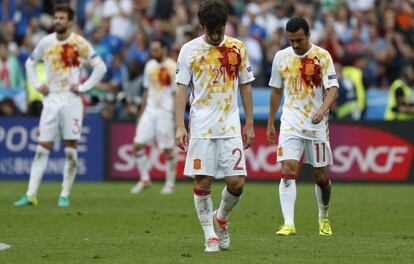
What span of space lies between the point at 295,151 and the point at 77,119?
5032 millimetres

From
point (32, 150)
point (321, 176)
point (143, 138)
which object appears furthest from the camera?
point (32, 150)

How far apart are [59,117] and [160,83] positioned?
4.35 meters

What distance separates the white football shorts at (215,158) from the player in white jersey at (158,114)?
32.6 ft

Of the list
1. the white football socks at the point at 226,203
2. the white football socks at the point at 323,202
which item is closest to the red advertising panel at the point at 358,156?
the white football socks at the point at 323,202

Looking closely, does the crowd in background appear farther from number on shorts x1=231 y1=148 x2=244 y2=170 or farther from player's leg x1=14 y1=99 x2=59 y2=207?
number on shorts x1=231 y1=148 x2=244 y2=170

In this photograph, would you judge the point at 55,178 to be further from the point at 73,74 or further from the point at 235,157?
the point at 235,157

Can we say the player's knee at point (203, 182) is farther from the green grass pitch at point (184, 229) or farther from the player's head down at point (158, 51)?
the player's head down at point (158, 51)

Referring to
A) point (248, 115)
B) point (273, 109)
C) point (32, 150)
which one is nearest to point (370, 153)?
point (32, 150)

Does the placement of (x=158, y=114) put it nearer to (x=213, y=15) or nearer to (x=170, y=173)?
(x=170, y=173)

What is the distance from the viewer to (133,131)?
2428 cm

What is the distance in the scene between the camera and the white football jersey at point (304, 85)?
13.2 metres

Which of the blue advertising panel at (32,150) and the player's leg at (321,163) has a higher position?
the player's leg at (321,163)

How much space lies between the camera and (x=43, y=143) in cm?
1725

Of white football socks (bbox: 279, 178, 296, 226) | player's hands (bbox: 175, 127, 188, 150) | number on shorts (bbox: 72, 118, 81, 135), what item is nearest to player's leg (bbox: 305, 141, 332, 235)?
white football socks (bbox: 279, 178, 296, 226)
